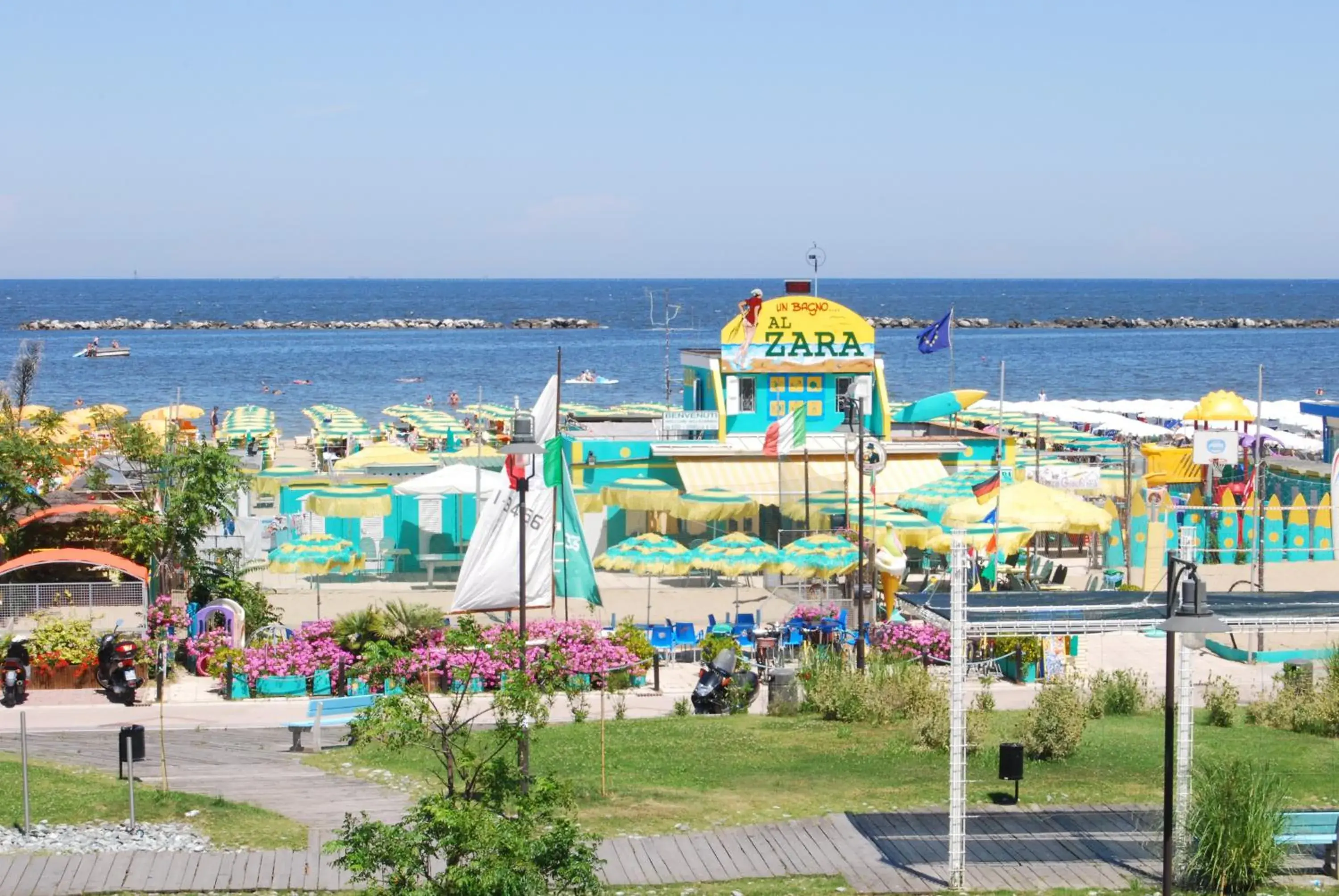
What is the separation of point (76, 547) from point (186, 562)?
286cm

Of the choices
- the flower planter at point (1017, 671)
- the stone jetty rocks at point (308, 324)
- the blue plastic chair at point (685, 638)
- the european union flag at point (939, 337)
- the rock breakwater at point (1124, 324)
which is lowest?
the flower planter at point (1017, 671)

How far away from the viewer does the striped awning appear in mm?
33562

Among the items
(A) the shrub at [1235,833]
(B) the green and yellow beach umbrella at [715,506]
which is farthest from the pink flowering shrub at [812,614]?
(A) the shrub at [1235,833]

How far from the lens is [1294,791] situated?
1576 cm

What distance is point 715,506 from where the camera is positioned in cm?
3219

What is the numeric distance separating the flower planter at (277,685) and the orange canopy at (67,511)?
7.42 meters

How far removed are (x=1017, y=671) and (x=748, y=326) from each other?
14802 millimetres

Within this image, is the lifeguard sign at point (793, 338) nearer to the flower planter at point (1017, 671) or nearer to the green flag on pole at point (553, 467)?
the green flag on pole at point (553, 467)

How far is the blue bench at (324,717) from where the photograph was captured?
61.0 feet

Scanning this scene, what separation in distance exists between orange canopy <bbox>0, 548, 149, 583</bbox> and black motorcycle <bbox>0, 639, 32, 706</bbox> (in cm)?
294

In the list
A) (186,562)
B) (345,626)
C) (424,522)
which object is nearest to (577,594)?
(345,626)

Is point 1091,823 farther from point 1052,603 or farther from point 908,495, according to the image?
point 908,495

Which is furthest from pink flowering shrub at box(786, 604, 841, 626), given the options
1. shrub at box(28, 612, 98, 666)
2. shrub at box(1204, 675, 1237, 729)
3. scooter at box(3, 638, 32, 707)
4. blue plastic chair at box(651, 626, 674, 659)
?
scooter at box(3, 638, 32, 707)

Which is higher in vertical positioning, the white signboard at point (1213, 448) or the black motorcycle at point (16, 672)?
the white signboard at point (1213, 448)
